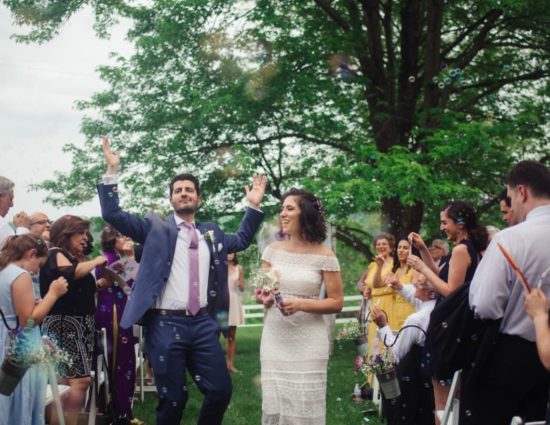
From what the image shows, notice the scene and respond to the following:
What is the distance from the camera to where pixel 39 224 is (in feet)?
25.3

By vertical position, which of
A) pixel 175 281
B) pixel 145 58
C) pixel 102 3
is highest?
pixel 102 3

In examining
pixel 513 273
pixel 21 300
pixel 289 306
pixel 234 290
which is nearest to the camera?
pixel 513 273

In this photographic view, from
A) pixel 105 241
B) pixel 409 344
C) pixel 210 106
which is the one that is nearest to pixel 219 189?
pixel 210 106

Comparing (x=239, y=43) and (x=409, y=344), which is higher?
(x=239, y=43)

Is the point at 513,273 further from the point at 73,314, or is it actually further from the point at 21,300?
the point at 73,314

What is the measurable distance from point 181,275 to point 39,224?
2533mm

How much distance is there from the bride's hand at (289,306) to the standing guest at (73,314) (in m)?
1.84

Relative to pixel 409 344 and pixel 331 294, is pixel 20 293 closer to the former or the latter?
pixel 331 294

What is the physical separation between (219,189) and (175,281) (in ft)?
34.1

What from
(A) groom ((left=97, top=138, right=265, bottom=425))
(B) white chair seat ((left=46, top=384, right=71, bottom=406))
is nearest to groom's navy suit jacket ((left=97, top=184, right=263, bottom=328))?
(A) groom ((left=97, top=138, right=265, bottom=425))

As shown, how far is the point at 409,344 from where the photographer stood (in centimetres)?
648

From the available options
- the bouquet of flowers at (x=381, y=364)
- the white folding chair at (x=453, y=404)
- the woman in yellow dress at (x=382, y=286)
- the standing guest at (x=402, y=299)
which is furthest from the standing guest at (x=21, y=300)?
the standing guest at (x=402, y=299)

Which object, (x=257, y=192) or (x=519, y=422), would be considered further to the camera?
(x=257, y=192)

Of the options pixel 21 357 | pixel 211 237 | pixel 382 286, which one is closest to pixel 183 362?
pixel 211 237
